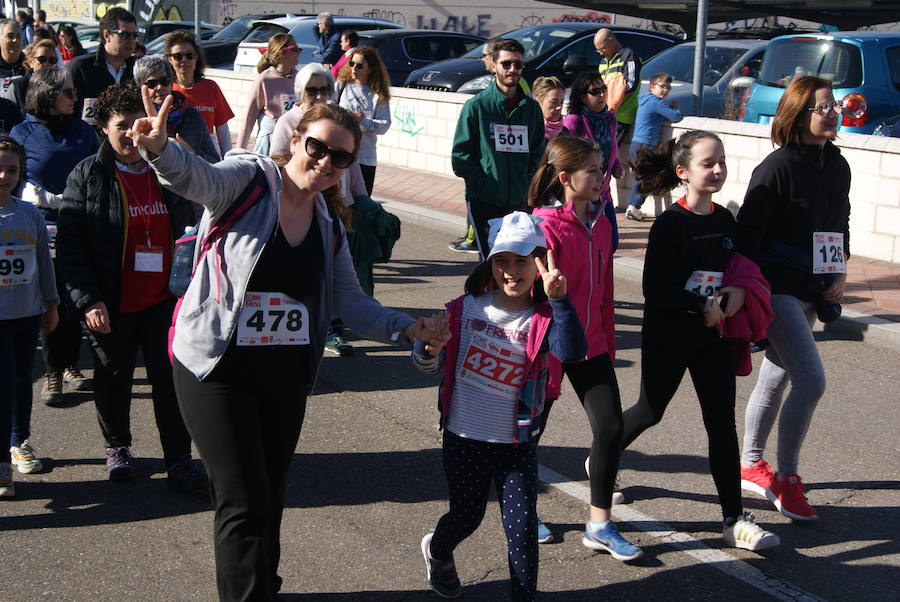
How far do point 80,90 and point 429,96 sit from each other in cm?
656

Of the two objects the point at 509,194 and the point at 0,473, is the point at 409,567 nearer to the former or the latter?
the point at 0,473

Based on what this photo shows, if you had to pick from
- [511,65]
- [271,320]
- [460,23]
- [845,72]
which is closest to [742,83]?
[845,72]

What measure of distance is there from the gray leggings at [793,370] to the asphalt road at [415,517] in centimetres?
33

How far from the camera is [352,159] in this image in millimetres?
3502

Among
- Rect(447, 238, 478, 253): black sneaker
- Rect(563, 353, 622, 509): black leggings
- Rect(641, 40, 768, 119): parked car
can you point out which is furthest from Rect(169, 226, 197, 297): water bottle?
Rect(641, 40, 768, 119): parked car

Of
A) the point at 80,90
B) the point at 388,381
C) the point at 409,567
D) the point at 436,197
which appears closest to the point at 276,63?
the point at 80,90

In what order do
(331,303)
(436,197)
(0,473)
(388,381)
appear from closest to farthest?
(331,303) < (0,473) < (388,381) < (436,197)

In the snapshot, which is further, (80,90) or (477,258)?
(477,258)

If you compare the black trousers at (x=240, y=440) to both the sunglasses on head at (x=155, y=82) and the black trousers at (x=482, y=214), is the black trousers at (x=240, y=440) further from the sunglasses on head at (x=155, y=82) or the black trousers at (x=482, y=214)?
the black trousers at (x=482, y=214)

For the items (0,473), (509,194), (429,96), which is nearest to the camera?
(0,473)

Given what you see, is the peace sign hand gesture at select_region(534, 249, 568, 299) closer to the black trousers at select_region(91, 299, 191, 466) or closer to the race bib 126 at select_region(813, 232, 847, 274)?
the race bib 126 at select_region(813, 232, 847, 274)

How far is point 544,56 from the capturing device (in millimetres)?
17500

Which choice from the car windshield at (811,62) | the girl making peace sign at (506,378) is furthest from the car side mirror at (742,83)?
the girl making peace sign at (506,378)

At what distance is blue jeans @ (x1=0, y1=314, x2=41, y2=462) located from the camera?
496 cm
